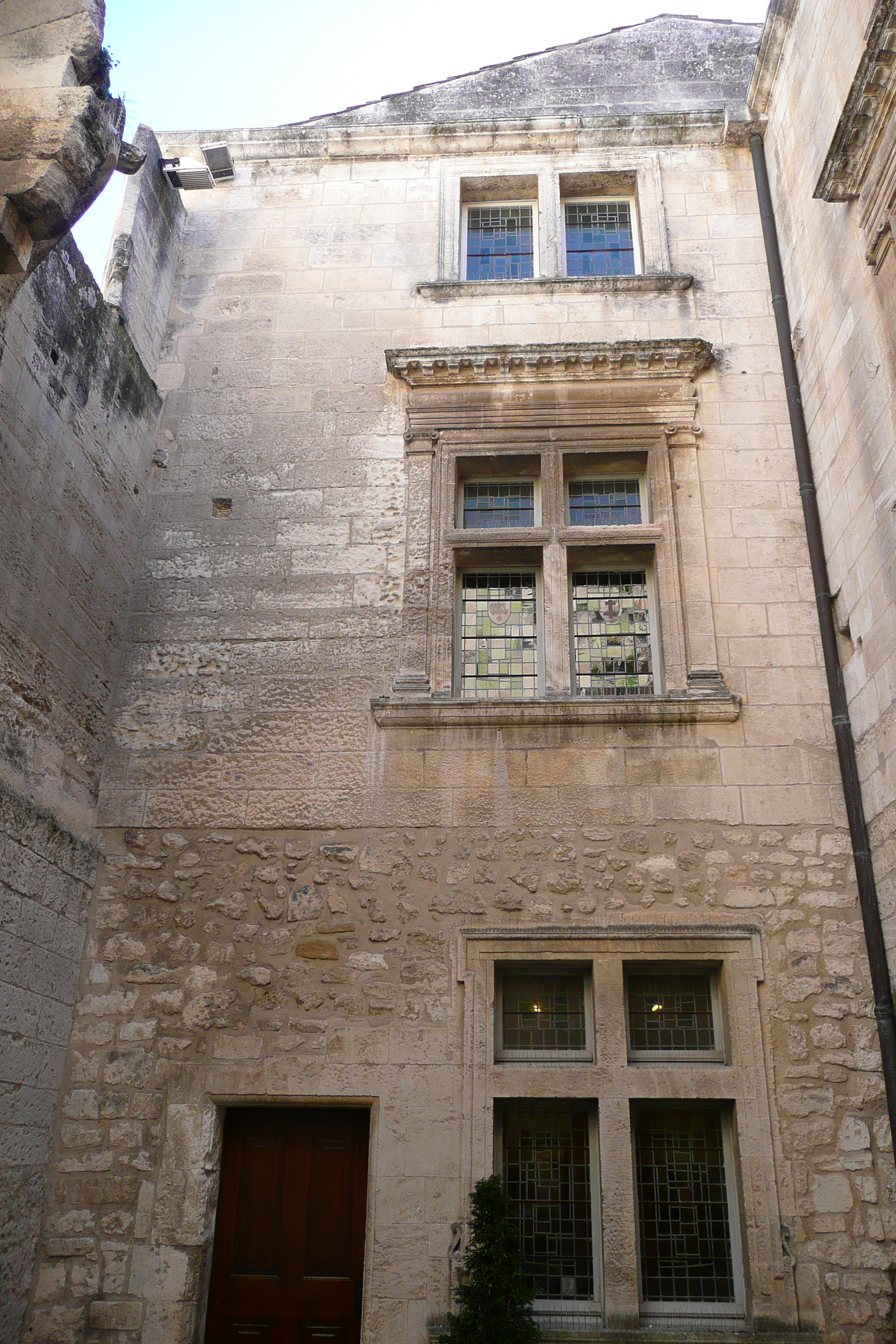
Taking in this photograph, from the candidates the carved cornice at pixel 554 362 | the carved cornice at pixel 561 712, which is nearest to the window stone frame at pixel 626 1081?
the carved cornice at pixel 561 712

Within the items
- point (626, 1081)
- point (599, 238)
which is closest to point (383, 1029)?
point (626, 1081)

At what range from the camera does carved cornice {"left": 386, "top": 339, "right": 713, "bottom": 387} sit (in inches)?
270

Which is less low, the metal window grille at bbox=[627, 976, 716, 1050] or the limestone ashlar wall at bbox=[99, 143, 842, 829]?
the limestone ashlar wall at bbox=[99, 143, 842, 829]

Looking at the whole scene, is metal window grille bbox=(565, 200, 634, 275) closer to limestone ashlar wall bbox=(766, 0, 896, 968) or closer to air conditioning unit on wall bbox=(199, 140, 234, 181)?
limestone ashlar wall bbox=(766, 0, 896, 968)

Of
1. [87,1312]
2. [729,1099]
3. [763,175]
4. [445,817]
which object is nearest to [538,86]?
[763,175]

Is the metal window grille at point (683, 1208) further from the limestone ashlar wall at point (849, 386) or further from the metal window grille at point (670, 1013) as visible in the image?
the limestone ashlar wall at point (849, 386)

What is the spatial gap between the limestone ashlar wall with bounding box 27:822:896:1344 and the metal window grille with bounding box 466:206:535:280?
14.1 feet

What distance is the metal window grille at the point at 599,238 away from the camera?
7.65 metres

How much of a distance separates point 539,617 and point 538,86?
459 centimetres

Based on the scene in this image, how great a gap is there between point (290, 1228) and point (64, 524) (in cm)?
385

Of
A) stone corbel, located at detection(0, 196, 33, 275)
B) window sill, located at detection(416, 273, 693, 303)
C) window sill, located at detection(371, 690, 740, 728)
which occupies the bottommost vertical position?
window sill, located at detection(371, 690, 740, 728)

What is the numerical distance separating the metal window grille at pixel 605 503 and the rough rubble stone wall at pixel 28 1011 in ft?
12.1

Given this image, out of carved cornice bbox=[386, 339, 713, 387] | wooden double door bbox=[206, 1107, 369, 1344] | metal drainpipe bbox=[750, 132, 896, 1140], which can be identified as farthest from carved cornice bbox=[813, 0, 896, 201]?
wooden double door bbox=[206, 1107, 369, 1344]

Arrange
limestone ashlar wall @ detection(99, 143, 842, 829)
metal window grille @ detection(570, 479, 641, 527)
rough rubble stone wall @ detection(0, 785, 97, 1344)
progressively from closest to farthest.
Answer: rough rubble stone wall @ detection(0, 785, 97, 1344) < limestone ashlar wall @ detection(99, 143, 842, 829) < metal window grille @ detection(570, 479, 641, 527)
